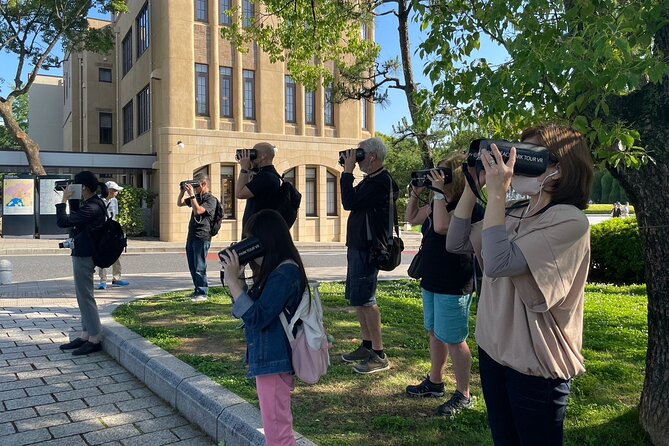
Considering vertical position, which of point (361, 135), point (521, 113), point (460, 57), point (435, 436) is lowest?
point (435, 436)

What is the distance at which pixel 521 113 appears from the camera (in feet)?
9.81

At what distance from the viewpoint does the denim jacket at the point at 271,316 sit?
2795 mm

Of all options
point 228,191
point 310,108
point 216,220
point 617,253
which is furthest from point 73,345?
point 310,108

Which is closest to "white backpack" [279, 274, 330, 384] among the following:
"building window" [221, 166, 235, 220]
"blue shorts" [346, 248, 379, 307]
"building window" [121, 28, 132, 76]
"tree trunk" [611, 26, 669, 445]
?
"blue shorts" [346, 248, 379, 307]

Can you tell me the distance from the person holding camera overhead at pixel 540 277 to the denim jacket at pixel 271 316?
1.06 metres

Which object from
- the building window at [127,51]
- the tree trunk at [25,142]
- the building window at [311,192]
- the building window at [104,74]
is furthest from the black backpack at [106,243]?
the building window at [104,74]

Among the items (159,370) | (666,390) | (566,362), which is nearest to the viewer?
(566,362)

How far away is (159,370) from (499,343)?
10.6 feet

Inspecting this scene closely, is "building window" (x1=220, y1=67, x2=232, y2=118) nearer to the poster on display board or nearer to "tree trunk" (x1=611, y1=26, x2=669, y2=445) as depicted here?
the poster on display board

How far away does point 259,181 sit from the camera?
4848 millimetres

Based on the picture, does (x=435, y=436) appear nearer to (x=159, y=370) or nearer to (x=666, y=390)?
(x=666, y=390)

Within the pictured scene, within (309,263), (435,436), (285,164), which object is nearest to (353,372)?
(435,436)

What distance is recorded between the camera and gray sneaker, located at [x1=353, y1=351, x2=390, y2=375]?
454cm

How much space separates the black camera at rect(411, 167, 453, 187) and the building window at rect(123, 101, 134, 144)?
2540cm
